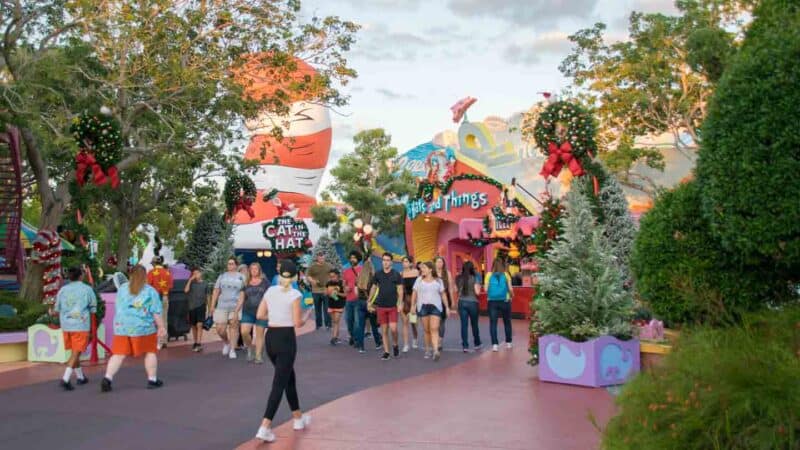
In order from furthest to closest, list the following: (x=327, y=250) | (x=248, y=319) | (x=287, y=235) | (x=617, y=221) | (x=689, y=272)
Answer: (x=327, y=250)
(x=287, y=235)
(x=617, y=221)
(x=248, y=319)
(x=689, y=272)

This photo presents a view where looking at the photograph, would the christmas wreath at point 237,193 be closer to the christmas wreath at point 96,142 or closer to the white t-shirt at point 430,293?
the christmas wreath at point 96,142

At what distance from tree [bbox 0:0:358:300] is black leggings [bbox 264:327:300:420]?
6578mm

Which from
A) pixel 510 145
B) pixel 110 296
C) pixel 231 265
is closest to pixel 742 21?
pixel 510 145

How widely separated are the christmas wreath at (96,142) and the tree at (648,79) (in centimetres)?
1472

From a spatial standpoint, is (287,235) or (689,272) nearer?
(689,272)

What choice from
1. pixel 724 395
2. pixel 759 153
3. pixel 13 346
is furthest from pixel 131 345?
pixel 759 153

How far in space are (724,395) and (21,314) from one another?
12366 mm

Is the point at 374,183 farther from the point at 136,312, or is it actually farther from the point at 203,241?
the point at 136,312

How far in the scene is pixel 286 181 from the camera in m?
46.4

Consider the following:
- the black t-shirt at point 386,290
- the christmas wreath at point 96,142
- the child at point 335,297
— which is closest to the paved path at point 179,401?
the black t-shirt at point 386,290

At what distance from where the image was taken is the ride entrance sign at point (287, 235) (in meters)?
25.4

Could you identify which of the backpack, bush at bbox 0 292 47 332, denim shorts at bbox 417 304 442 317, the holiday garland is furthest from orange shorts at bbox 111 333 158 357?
the backpack

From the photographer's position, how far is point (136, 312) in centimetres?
973

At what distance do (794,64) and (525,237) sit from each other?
1710 centimetres
